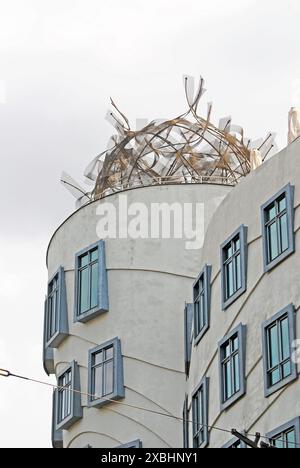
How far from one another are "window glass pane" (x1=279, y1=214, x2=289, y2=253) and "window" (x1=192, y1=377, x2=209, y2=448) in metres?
3.85

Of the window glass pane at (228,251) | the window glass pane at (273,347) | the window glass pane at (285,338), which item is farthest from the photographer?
the window glass pane at (228,251)

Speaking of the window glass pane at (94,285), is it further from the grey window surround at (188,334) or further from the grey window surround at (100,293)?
the grey window surround at (188,334)

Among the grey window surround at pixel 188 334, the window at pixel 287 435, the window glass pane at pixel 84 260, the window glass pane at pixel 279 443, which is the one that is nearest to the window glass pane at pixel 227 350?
the window at pixel 287 435

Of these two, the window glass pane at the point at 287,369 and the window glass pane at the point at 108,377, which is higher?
the window glass pane at the point at 108,377

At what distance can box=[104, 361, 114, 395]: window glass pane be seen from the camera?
94.3ft

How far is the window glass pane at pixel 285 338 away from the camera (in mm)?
21375

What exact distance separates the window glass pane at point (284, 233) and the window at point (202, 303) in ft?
10.9

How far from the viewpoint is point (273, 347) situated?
22016 millimetres

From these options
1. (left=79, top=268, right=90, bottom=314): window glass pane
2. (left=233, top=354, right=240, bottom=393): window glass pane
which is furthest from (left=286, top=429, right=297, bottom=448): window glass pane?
(left=79, top=268, right=90, bottom=314): window glass pane

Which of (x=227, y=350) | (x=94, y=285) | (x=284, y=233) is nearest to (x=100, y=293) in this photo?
(x=94, y=285)

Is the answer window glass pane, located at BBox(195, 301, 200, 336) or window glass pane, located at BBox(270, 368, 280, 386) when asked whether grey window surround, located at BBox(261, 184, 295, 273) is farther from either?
window glass pane, located at BBox(195, 301, 200, 336)

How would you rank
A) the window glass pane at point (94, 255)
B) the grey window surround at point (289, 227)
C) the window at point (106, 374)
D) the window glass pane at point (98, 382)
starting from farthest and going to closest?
the window glass pane at point (94, 255), the window glass pane at point (98, 382), the window at point (106, 374), the grey window surround at point (289, 227)
